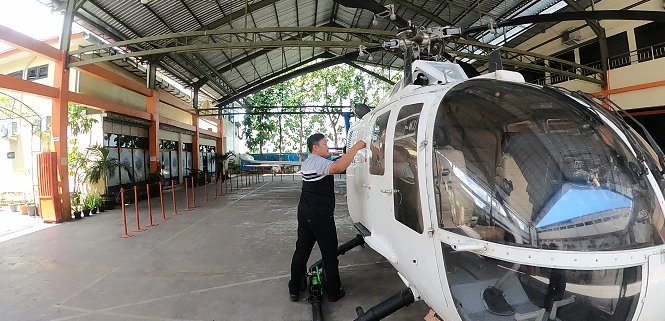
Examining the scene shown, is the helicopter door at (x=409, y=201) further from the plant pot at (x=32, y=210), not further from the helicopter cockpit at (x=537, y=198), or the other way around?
the plant pot at (x=32, y=210)

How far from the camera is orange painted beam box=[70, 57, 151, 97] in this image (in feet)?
35.2

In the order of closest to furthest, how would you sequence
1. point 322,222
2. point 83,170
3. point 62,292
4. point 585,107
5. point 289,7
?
point 585,107, point 322,222, point 62,292, point 83,170, point 289,7

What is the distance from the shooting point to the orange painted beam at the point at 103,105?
10367 mm

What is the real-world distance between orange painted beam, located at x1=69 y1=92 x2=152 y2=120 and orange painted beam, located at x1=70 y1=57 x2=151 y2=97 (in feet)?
2.47

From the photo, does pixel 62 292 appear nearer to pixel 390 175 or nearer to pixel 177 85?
pixel 390 175

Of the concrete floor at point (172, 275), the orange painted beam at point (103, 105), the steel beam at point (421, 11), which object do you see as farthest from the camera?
the steel beam at point (421, 11)

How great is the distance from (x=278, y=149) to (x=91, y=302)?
113 ft

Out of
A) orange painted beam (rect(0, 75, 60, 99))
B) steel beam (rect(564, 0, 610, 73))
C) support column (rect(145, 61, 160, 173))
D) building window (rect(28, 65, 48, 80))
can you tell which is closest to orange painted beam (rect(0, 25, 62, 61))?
orange painted beam (rect(0, 75, 60, 99))

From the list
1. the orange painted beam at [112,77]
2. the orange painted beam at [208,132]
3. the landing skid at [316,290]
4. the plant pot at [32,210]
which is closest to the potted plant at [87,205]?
the plant pot at [32,210]

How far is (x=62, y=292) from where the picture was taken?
4.17 m

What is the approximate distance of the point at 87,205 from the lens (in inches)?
417

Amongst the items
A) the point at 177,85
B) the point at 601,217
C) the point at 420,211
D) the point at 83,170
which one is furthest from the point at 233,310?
the point at 177,85

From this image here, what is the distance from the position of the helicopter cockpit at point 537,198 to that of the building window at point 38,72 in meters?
15.9

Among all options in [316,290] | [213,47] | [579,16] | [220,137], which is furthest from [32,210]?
[220,137]
